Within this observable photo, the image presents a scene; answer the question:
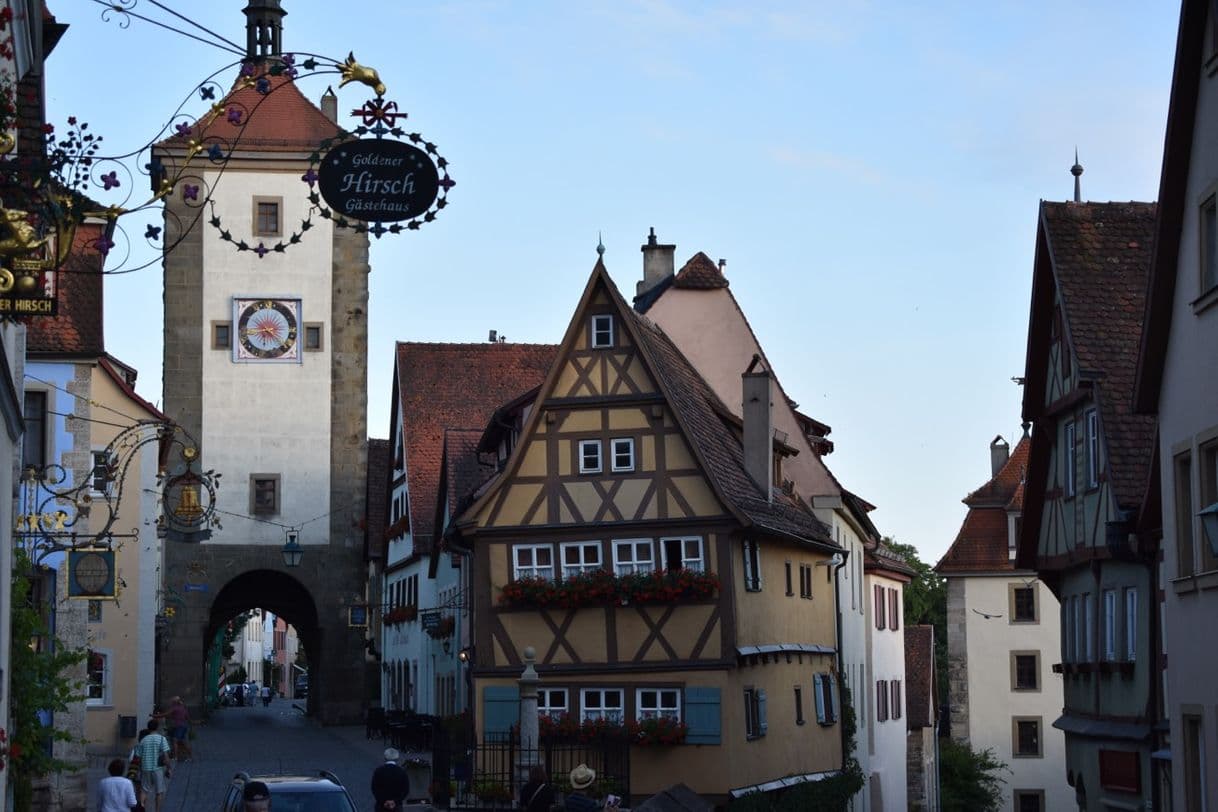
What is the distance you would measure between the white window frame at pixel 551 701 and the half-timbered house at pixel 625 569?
38 millimetres

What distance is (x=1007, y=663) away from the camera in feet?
195

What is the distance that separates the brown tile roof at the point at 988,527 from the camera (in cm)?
5903

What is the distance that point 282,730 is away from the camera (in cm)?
5931

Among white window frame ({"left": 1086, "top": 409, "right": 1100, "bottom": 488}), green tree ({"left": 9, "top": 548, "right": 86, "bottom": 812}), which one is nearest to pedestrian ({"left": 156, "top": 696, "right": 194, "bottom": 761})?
green tree ({"left": 9, "top": 548, "right": 86, "bottom": 812})

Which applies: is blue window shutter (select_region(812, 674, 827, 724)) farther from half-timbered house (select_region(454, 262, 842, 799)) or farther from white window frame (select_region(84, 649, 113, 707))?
white window frame (select_region(84, 649, 113, 707))

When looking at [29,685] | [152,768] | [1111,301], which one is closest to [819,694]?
[1111,301]

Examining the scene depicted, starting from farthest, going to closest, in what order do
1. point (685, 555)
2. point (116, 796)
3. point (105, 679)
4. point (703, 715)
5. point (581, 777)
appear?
point (105, 679)
point (685, 555)
point (703, 715)
point (581, 777)
point (116, 796)

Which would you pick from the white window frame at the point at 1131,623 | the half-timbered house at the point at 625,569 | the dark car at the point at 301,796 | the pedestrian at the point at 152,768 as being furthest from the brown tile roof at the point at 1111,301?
the pedestrian at the point at 152,768

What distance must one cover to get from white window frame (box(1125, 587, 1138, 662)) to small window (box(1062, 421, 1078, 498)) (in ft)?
8.24

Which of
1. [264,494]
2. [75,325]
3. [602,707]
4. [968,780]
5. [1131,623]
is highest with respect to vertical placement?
[75,325]

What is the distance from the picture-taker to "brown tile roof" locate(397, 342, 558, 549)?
5650cm

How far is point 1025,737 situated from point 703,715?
2910cm

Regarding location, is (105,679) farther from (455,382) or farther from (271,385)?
(455,382)

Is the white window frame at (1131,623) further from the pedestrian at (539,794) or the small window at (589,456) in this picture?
the small window at (589,456)
